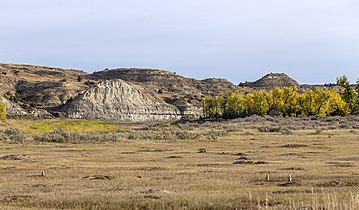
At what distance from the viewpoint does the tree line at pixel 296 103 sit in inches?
4651

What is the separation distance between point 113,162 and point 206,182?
39.6 ft

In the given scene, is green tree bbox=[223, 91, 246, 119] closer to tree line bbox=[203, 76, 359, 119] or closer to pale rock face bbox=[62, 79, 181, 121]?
tree line bbox=[203, 76, 359, 119]

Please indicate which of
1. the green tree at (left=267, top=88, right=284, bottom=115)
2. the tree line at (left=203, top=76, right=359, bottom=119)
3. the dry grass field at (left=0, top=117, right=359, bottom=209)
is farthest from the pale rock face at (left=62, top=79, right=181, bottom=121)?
the dry grass field at (left=0, top=117, right=359, bottom=209)

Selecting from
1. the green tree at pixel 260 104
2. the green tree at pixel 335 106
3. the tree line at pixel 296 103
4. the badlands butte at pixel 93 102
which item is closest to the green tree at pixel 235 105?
the tree line at pixel 296 103

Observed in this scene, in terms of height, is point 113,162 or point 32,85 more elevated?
point 32,85

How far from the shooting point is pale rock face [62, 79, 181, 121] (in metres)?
149

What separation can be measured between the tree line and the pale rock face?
30704 mm

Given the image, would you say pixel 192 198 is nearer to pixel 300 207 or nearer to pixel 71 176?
pixel 300 207

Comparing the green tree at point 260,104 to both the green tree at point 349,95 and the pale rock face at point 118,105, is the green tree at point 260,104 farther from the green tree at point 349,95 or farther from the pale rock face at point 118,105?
the pale rock face at point 118,105

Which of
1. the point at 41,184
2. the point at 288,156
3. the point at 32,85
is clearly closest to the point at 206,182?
the point at 41,184

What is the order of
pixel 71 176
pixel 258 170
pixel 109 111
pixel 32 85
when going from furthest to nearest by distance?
1. pixel 32 85
2. pixel 109 111
3. pixel 258 170
4. pixel 71 176

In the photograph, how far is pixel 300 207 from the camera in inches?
625

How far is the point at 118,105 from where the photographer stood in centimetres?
15612

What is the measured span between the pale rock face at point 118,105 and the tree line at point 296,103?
101 feet
